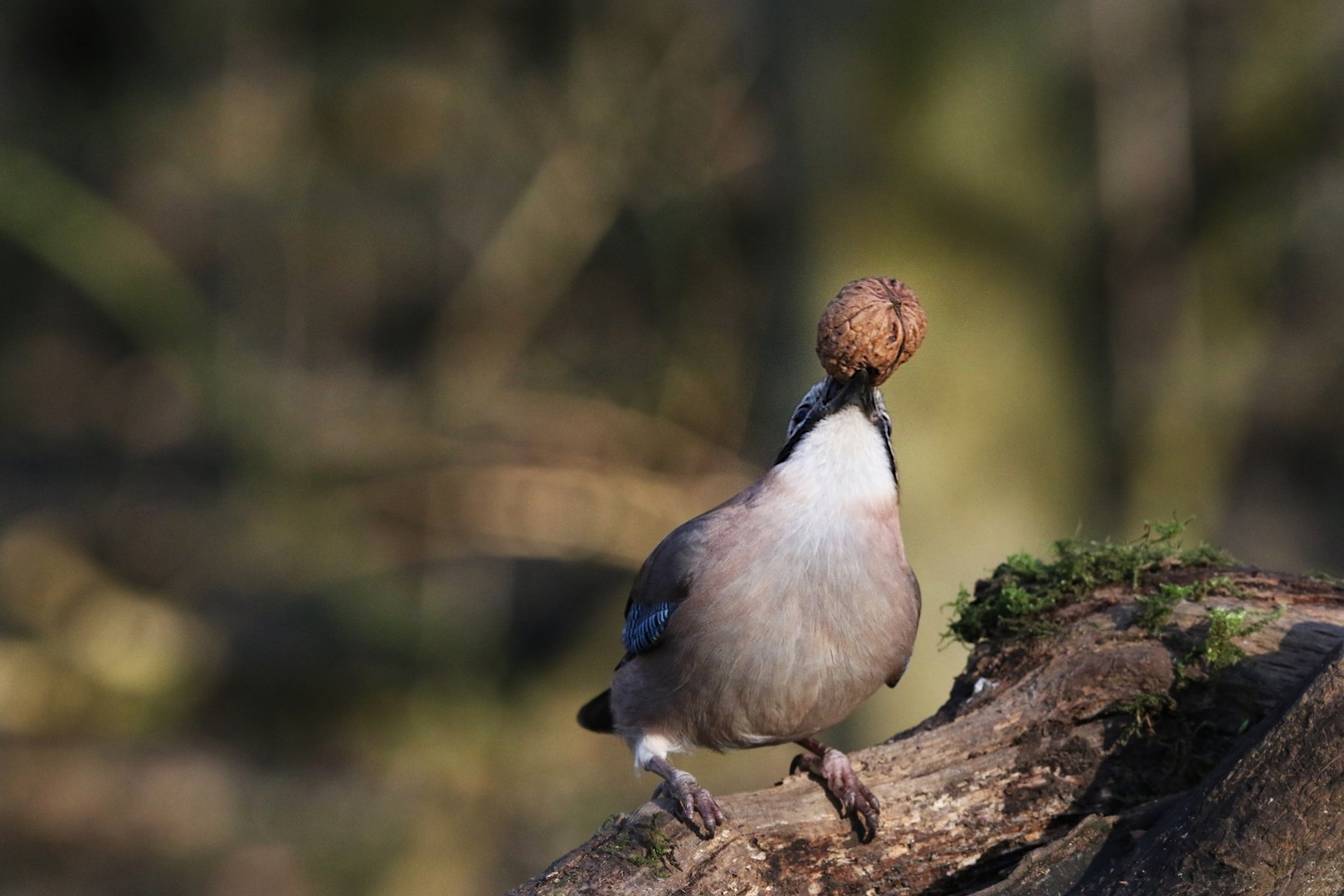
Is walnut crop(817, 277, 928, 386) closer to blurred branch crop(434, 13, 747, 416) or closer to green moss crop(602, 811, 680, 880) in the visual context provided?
green moss crop(602, 811, 680, 880)

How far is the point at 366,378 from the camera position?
11375 mm

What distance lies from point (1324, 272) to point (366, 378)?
7449mm

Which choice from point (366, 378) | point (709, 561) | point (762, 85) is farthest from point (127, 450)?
point (709, 561)

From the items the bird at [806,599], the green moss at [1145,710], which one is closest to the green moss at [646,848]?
the bird at [806,599]

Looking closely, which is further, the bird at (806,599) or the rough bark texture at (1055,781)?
the bird at (806,599)

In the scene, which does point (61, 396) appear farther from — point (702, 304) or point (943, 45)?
point (943, 45)

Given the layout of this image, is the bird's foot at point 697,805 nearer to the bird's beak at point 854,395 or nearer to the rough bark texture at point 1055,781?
the rough bark texture at point 1055,781

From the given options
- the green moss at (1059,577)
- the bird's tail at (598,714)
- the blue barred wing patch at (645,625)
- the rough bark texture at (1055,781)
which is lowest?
the rough bark texture at (1055,781)

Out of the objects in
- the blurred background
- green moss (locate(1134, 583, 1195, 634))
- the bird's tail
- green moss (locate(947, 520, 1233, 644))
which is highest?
the blurred background

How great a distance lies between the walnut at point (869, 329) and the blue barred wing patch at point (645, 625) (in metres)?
1.04

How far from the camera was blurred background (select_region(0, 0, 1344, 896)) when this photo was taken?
23.2ft

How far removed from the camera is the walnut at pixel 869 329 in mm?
3707

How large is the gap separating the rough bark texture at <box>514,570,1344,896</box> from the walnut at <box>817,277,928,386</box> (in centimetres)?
123

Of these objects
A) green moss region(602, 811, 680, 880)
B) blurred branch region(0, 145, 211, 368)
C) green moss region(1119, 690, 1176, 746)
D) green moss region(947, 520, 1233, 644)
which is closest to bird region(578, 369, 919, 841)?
green moss region(602, 811, 680, 880)
